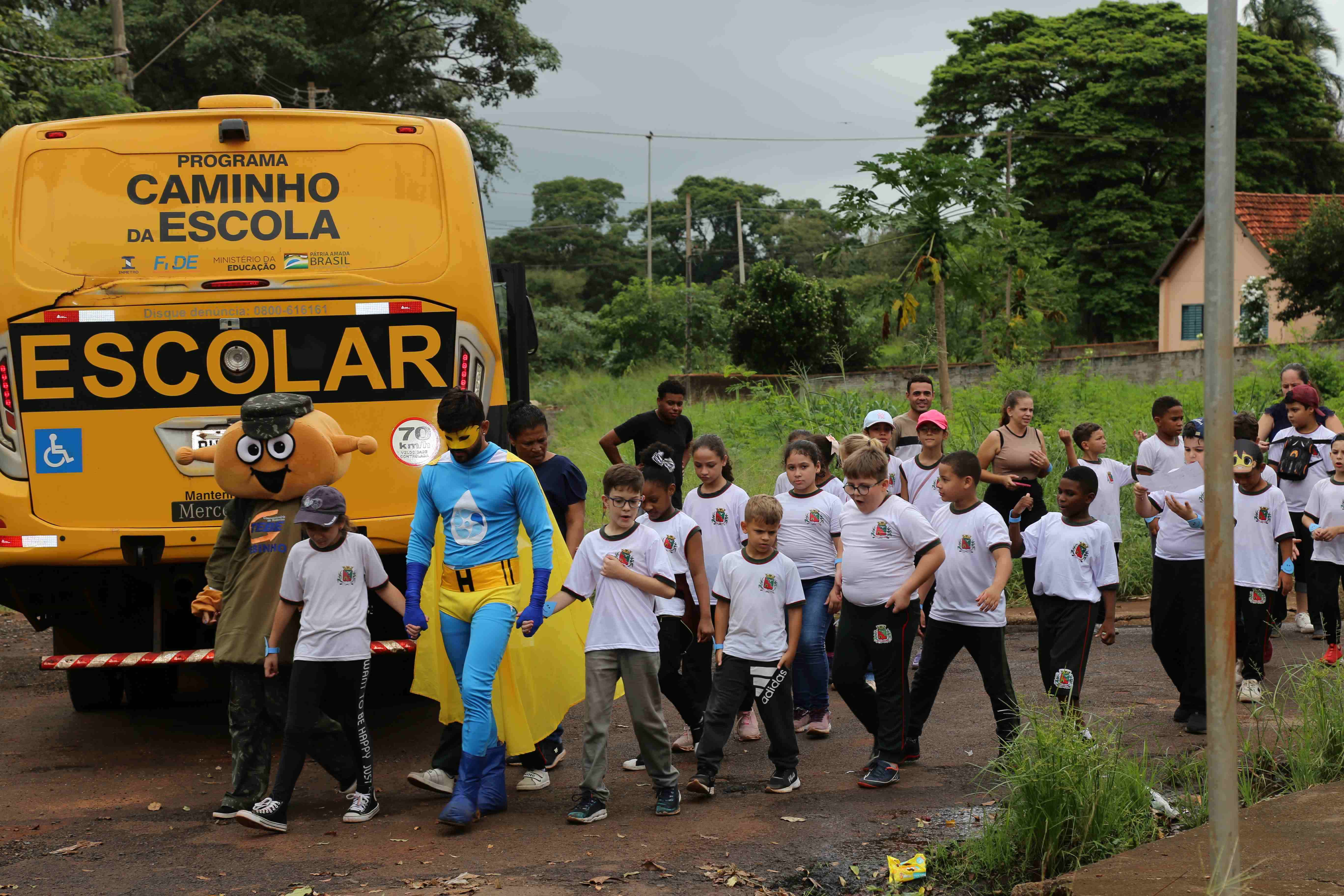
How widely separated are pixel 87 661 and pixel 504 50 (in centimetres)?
2947

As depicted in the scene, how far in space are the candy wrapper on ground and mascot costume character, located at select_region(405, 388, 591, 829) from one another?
1.77 metres

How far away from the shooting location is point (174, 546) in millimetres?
6477

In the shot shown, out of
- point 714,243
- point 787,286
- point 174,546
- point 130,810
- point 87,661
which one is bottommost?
point 130,810

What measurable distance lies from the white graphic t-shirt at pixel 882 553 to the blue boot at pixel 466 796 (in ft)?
6.23

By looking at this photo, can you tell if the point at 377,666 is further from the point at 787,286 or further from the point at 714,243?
the point at 714,243

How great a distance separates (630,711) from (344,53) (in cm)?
3055

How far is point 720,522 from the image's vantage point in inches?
269

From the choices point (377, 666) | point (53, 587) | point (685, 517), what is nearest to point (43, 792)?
point (53, 587)

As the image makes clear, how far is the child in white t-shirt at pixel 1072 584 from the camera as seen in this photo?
6020mm

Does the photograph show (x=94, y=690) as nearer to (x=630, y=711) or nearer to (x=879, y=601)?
(x=630, y=711)

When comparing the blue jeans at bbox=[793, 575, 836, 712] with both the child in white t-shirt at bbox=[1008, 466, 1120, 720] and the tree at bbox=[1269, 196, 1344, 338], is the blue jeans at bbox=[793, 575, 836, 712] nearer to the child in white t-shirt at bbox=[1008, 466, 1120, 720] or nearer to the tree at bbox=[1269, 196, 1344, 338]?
the child in white t-shirt at bbox=[1008, 466, 1120, 720]

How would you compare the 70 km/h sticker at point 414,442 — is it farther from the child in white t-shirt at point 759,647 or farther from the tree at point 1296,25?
the tree at point 1296,25

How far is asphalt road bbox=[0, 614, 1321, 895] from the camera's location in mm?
4812

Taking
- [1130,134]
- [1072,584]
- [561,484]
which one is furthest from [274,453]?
[1130,134]
